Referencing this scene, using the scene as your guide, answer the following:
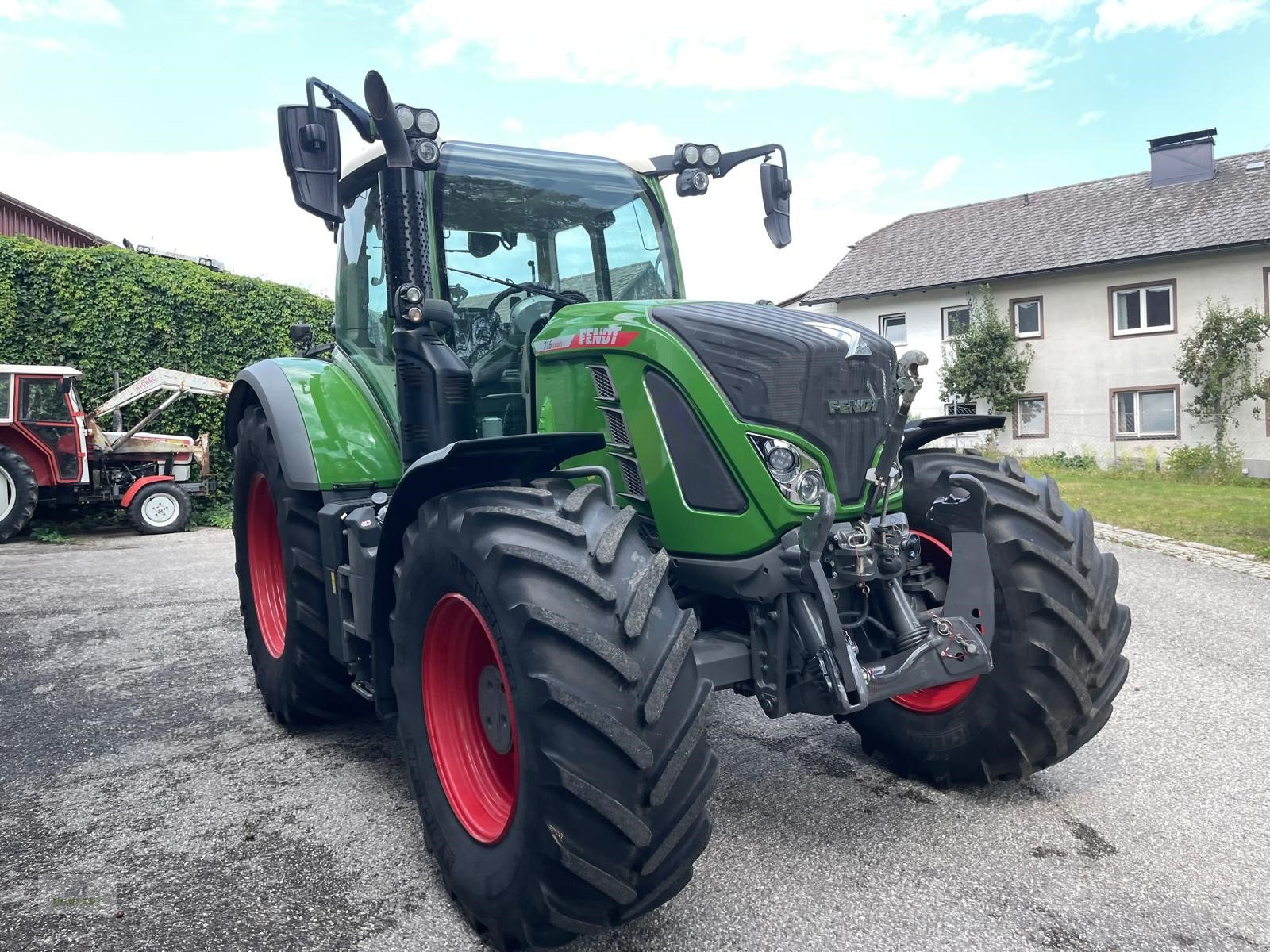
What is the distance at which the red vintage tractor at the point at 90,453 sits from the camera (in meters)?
10.8

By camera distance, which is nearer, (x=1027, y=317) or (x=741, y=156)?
(x=741, y=156)

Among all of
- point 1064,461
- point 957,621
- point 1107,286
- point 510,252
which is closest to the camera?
point 957,621

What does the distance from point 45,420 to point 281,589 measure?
333 inches

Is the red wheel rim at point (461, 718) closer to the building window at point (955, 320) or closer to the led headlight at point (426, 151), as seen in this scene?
the led headlight at point (426, 151)

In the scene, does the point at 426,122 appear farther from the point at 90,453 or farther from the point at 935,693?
the point at 90,453

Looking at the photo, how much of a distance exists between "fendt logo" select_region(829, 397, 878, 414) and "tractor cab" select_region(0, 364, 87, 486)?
36.5 feet

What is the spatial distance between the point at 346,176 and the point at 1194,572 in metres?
7.17

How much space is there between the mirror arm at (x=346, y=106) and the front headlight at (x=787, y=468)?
157 centimetres

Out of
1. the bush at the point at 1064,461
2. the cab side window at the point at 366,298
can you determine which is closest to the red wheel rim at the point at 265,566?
the cab side window at the point at 366,298

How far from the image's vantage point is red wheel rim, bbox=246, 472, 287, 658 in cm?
→ 438

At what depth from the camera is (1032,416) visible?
22797 millimetres

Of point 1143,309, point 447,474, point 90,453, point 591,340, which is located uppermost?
point 1143,309

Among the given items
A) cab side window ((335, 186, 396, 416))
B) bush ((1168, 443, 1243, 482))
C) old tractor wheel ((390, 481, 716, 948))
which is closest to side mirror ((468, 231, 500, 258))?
cab side window ((335, 186, 396, 416))

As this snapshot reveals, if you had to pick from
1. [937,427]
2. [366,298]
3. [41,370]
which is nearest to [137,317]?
[41,370]
